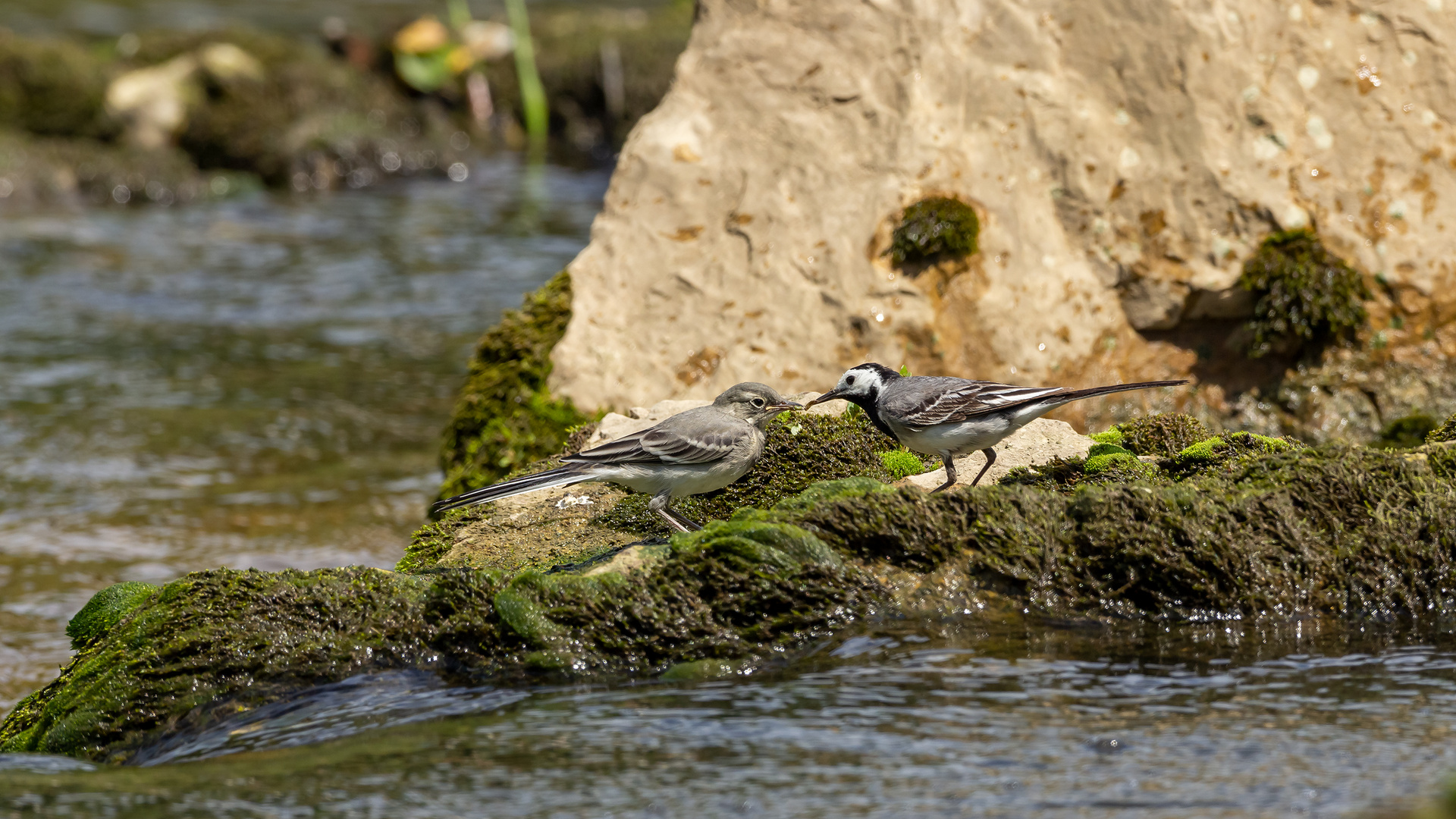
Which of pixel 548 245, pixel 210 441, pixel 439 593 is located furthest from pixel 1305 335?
pixel 548 245

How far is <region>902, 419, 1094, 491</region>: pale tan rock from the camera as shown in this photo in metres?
7.33

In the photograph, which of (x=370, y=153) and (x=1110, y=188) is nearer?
(x=1110, y=188)

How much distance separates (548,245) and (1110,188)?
12894 mm

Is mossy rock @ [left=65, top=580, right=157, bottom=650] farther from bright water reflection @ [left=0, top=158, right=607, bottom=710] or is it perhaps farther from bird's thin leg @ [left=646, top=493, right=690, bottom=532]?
bright water reflection @ [left=0, top=158, right=607, bottom=710]

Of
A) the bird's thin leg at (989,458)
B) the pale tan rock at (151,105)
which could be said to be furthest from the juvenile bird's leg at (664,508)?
the pale tan rock at (151,105)

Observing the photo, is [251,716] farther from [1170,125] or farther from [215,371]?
[215,371]

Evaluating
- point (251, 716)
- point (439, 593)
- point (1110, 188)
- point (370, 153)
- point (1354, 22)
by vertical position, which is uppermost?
point (370, 153)

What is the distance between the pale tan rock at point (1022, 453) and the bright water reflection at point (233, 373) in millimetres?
5198

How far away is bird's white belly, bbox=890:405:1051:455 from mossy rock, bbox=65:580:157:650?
3653mm

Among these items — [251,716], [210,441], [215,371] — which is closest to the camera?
[251,716]

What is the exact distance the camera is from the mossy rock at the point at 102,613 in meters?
6.22

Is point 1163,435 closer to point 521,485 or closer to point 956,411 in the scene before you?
point 956,411

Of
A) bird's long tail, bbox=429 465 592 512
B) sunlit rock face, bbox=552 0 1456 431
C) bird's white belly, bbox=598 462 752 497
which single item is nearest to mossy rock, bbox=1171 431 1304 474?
bird's white belly, bbox=598 462 752 497

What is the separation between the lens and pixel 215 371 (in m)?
16.1
